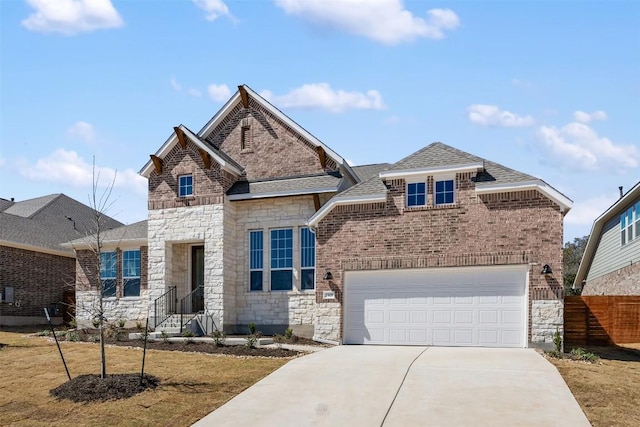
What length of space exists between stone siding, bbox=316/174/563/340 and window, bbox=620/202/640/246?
1037 cm

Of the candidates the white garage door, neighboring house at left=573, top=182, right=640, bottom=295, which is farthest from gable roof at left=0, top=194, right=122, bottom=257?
neighboring house at left=573, top=182, right=640, bottom=295

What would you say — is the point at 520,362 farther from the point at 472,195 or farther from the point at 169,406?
the point at 169,406

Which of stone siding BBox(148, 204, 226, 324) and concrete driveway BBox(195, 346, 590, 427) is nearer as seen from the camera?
concrete driveway BBox(195, 346, 590, 427)

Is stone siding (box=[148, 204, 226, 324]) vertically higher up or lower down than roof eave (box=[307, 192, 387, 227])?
lower down

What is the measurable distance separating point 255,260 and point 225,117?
576 cm

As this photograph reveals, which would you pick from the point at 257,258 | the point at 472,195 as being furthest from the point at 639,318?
the point at 257,258

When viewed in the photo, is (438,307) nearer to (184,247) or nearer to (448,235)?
(448,235)

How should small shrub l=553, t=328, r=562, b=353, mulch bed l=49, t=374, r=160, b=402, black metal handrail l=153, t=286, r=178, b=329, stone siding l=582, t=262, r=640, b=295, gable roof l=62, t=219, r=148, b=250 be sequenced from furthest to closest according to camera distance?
stone siding l=582, t=262, r=640, b=295 < gable roof l=62, t=219, r=148, b=250 < black metal handrail l=153, t=286, r=178, b=329 < small shrub l=553, t=328, r=562, b=353 < mulch bed l=49, t=374, r=160, b=402

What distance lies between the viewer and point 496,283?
53.9 feet

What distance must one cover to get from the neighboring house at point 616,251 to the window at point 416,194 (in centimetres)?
1059

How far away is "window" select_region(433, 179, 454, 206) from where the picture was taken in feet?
56.1

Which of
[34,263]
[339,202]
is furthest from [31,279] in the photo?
[339,202]

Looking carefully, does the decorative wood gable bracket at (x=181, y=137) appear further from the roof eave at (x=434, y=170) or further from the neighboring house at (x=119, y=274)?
the roof eave at (x=434, y=170)

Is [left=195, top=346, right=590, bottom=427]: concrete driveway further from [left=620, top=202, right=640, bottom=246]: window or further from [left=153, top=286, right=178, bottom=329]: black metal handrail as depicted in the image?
[left=620, top=202, right=640, bottom=246]: window
